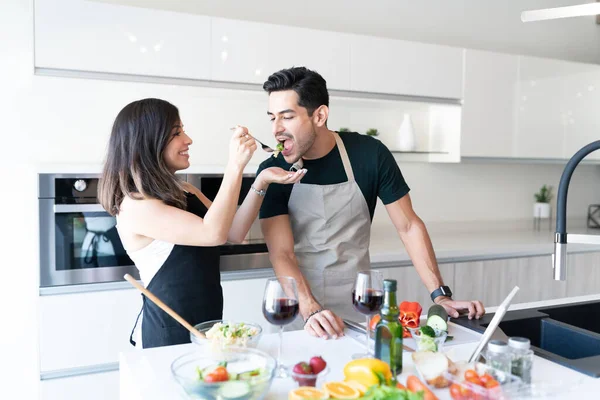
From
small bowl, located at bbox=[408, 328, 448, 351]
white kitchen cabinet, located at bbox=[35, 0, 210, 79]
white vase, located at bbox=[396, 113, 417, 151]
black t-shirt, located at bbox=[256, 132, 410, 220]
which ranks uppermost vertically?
white kitchen cabinet, located at bbox=[35, 0, 210, 79]

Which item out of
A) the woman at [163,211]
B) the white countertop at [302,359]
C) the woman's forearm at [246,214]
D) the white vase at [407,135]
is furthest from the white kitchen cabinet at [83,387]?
the white vase at [407,135]

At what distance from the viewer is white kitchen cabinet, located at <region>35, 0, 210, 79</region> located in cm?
269

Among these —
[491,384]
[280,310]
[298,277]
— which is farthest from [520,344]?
[298,277]

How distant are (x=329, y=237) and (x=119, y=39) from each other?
1472 millimetres

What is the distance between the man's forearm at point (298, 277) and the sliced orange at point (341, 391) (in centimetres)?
81

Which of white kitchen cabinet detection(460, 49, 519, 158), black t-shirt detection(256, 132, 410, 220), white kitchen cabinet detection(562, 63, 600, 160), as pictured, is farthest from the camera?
white kitchen cabinet detection(562, 63, 600, 160)

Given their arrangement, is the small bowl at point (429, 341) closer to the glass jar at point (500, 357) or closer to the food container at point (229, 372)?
the glass jar at point (500, 357)

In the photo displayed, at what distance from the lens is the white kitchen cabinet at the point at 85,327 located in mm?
2547

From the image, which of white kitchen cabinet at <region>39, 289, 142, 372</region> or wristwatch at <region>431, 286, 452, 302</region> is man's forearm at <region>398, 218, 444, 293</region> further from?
white kitchen cabinet at <region>39, 289, 142, 372</region>

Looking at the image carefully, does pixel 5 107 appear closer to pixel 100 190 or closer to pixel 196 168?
pixel 196 168

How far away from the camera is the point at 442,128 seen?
390 centimetres

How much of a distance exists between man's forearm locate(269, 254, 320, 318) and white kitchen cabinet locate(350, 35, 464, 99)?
63.0 inches

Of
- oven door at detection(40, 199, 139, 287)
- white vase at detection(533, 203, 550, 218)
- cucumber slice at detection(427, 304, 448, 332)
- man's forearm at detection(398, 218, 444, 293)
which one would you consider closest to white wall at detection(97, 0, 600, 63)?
white vase at detection(533, 203, 550, 218)

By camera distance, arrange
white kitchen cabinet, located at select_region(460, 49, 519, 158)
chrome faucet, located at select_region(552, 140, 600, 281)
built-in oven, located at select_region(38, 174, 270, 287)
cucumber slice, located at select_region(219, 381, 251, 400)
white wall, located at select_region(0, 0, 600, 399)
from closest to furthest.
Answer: cucumber slice, located at select_region(219, 381, 251, 400) < chrome faucet, located at select_region(552, 140, 600, 281) < built-in oven, located at select_region(38, 174, 270, 287) < white wall, located at select_region(0, 0, 600, 399) < white kitchen cabinet, located at select_region(460, 49, 519, 158)
